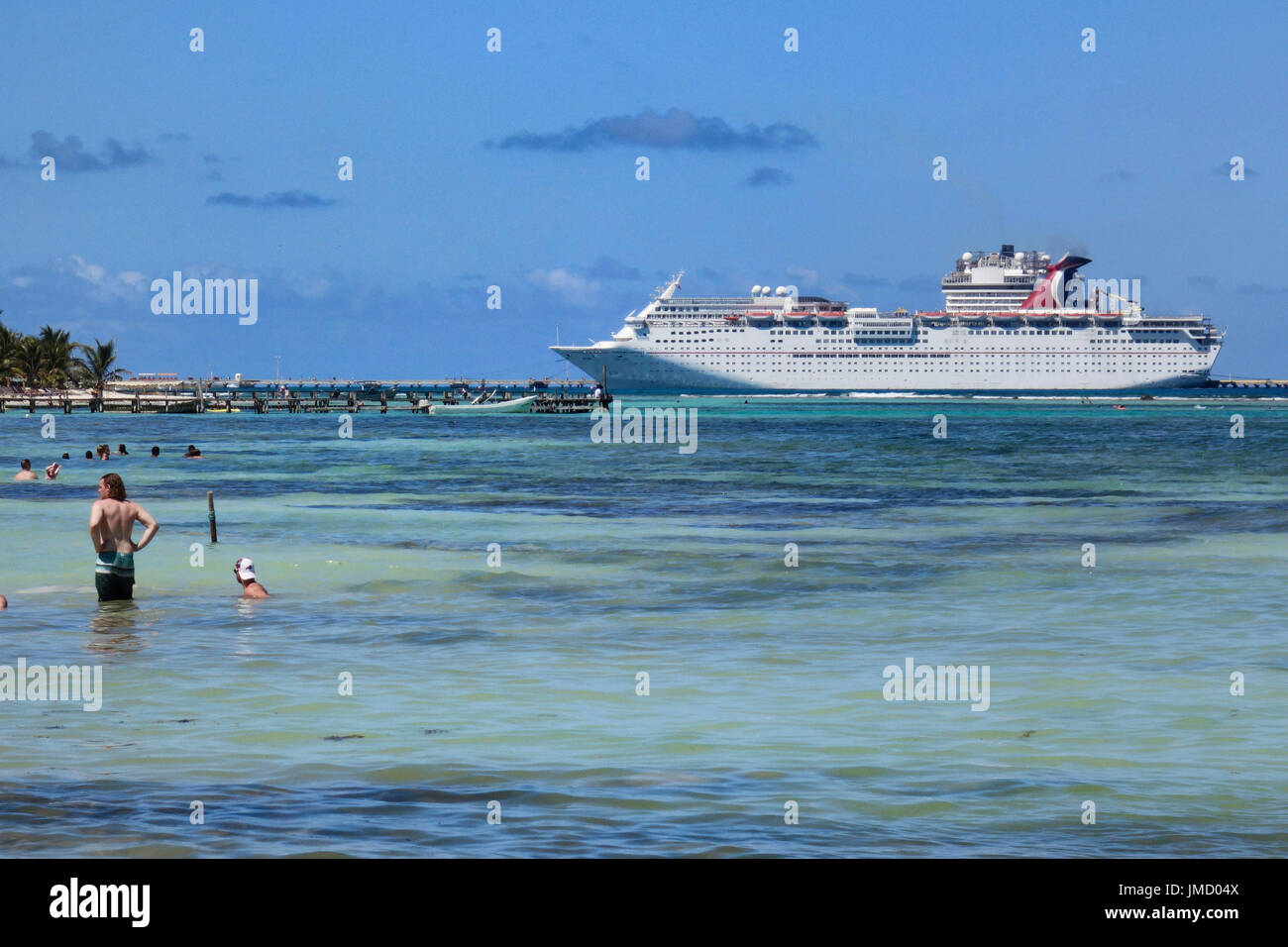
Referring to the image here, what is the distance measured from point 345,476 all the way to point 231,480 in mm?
3934

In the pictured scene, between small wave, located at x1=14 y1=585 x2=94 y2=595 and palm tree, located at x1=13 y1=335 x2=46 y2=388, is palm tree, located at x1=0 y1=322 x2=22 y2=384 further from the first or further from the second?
small wave, located at x1=14 y1=585 x2=94 y2=595

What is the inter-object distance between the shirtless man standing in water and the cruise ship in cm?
14157

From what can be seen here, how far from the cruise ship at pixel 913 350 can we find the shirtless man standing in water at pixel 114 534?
141570 mm

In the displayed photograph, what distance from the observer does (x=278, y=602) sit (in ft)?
56.2

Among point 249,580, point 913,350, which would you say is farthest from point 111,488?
point 913,350

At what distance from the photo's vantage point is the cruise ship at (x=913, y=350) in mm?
155750

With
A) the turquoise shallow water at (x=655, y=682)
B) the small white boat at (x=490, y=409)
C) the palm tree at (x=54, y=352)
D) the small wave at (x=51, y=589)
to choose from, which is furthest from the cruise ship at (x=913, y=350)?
the small wave at (x=51, y=589)

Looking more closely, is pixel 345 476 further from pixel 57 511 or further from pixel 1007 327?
pixel 1007 327

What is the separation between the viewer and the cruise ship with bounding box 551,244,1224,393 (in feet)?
511

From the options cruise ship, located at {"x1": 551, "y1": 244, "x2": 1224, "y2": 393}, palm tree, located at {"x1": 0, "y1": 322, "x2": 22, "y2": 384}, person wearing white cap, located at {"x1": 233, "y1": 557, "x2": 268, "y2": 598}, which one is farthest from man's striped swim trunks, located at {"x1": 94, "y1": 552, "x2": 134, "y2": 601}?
cruise ship, located at {"x1": 551, "y1": 244, "x2": 1224, "y2": 393}

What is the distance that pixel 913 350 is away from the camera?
15638 centimetres

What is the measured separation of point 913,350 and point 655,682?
148m
